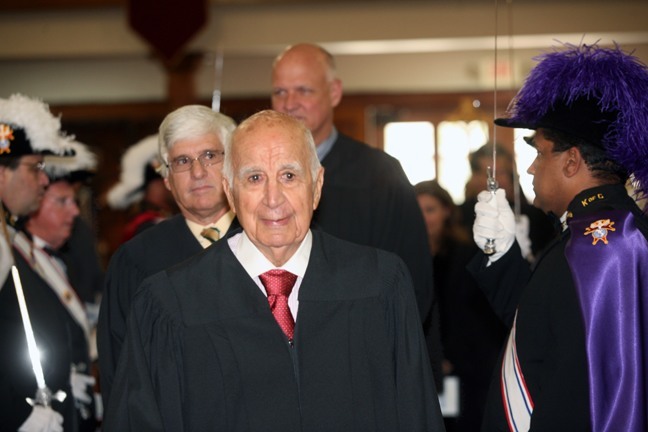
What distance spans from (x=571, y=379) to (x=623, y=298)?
0.27 m

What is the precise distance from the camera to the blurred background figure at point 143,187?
16.5 ft

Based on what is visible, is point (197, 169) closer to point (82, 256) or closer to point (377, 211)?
point (377, 211)

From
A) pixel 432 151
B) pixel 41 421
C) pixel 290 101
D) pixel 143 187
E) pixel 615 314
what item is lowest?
pixel 41 421

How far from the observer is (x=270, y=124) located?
2.31 meters

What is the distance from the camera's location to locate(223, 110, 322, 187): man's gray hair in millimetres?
2318

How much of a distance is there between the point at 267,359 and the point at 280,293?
0.64ft

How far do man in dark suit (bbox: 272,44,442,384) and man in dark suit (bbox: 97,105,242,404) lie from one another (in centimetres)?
49

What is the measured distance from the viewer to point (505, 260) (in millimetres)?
3074

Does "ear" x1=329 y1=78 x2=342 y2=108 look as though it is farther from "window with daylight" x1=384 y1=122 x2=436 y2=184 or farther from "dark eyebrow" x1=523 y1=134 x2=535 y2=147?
"window with daylight" x1=384 y1=122 x2=436 y2=184

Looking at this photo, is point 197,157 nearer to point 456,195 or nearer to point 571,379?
point 571,379

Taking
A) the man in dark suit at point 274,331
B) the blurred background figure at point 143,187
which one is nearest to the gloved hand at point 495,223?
the man in dark suit at point 274,331

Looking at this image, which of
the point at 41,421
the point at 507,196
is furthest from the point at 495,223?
the point at 507,196

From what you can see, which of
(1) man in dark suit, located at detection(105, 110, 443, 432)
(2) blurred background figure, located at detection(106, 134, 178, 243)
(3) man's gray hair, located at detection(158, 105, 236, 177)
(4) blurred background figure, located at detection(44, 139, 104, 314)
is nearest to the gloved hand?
(1) man in dark suit, located at detection(105, 110, 443, 432)

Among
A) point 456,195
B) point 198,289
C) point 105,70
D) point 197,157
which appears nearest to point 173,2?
point 105,70
